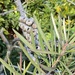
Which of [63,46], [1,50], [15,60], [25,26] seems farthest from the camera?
[1,50]

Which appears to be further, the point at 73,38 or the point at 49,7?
the point at 49,7

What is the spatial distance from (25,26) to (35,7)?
2059 mm

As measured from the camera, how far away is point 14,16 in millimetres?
2514

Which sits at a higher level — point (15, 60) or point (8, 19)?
point (8, 19)

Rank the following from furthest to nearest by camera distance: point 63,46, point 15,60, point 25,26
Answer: point 15,60, point 25,26, point 63,46

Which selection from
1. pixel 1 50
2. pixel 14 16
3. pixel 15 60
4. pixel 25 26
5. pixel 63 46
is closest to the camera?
pixel 63 46

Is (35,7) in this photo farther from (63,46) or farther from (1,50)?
(63,46)

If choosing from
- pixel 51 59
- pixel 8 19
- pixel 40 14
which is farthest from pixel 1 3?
pixel 51 59

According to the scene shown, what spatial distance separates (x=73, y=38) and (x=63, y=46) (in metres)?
0.03

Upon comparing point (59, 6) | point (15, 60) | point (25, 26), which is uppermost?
point (25, 26)

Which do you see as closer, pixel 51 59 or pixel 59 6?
pixel 51 59

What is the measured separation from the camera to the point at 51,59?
0.38 m

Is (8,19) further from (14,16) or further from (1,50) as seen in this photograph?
(1,50)

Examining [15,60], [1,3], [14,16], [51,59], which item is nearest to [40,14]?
[14,16]
